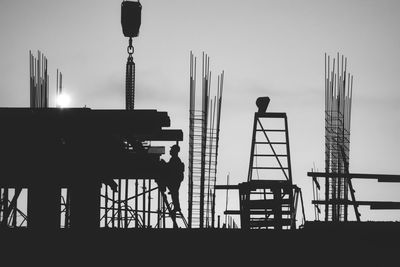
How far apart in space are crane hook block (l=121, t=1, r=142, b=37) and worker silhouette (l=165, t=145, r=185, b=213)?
3.02 metres

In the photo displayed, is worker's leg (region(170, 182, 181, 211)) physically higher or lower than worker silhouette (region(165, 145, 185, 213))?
lower

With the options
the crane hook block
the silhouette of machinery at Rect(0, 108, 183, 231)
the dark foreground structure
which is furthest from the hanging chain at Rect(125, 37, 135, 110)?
the dark foreground structure

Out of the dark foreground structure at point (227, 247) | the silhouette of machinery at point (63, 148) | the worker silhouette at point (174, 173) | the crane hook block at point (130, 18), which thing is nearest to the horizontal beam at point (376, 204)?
the dark foreground structure at point (227, 247)

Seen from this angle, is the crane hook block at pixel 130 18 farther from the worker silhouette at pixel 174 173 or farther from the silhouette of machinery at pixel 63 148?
the silhouette of machinery at pixel 63 148

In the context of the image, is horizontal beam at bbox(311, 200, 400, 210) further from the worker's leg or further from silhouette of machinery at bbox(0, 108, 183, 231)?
the worker's leg

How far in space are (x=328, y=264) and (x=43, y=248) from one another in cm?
473

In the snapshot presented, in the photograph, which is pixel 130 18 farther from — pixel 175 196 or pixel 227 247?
pixel 227 247

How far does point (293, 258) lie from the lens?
1334cm

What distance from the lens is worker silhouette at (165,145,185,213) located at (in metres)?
19.5

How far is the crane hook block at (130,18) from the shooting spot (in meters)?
18.7

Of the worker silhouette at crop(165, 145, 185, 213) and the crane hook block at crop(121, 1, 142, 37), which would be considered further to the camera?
the worker silhouette at crop(165, 145, 185, 213)

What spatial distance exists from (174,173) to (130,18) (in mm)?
3879

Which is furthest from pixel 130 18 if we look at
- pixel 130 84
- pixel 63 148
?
pixel 63 148

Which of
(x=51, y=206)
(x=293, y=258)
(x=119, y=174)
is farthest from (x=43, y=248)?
(x=119, y=174)
